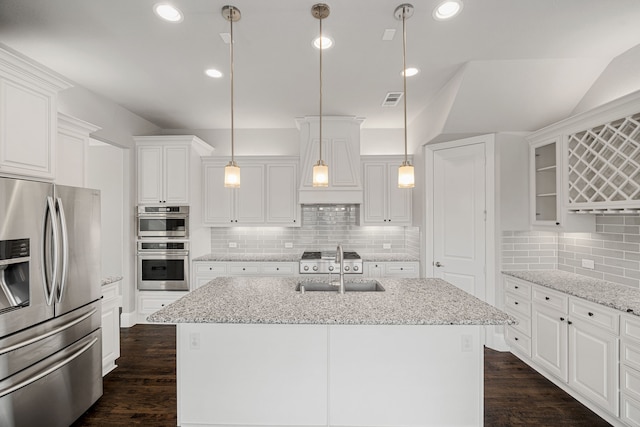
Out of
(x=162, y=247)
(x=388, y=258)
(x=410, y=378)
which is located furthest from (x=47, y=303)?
(x=388, y=258)

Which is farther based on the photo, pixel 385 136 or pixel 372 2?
pixel 385 136

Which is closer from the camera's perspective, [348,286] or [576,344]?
[576,344]

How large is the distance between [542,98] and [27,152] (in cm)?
444

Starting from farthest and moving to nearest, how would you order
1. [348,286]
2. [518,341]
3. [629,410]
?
[518,341], [348,286], [629,410]

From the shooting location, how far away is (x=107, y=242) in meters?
4.27

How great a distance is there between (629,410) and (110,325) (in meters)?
4.17

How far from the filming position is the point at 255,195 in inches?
175

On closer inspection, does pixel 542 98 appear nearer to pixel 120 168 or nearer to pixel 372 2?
pixel 372 2

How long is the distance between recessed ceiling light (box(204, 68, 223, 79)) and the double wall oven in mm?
1899

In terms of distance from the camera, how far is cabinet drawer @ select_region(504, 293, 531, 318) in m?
2.93

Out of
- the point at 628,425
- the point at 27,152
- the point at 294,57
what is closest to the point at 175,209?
the point at 27,152

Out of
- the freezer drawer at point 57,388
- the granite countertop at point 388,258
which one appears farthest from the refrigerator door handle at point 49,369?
the granite countertop at point 388,258

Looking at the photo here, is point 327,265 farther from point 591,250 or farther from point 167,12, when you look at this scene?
point 167,12

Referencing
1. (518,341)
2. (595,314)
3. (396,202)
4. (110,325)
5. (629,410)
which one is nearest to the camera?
(629,410)
